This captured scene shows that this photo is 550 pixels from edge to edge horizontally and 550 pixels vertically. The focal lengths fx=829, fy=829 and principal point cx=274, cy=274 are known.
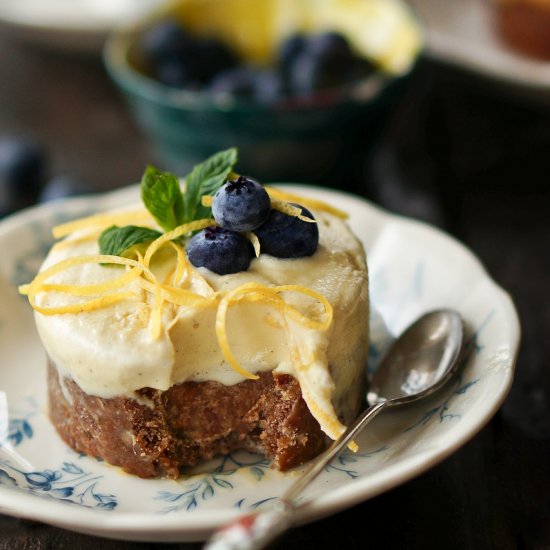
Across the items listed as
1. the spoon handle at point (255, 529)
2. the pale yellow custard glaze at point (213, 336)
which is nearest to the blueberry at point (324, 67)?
the pale yellow custard glaze at point (213, 336)

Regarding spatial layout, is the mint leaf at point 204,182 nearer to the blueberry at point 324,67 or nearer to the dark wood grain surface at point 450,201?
the dark wood grain surface at point 450,201

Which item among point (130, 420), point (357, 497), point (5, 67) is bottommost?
point (5, 67)

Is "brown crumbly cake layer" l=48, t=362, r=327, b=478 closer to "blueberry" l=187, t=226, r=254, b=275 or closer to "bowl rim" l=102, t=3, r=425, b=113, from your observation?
"blueberry" l=187, t=226, r=254, b=275

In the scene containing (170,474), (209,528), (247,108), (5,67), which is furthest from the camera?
(5,67)

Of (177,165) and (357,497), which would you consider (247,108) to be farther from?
(357,497)

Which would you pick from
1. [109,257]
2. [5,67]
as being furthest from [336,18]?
[109,257]

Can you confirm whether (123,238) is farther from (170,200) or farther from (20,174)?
(20,174)

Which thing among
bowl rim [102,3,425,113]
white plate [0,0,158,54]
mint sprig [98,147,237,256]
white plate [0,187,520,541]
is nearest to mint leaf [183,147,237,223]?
mint sprig [98,147,237,256]
